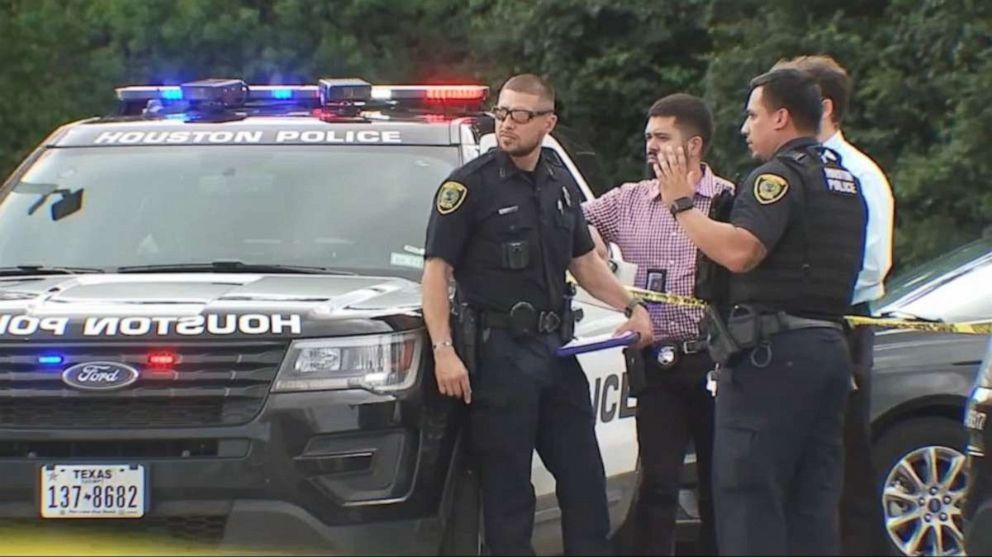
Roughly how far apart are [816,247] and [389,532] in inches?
58.1

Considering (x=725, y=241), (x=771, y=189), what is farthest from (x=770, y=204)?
(x=725, y=241)

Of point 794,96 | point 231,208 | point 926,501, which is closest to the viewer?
point 794,96

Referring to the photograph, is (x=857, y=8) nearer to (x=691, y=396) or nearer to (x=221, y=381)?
(x=691, y=396)

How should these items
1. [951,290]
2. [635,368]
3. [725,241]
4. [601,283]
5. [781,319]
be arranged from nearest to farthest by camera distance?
1. [725,241]
2. [781,319]
3. [601,283]
4. [635,368]
5. [951,290]

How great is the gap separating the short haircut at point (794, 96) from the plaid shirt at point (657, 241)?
0.84m

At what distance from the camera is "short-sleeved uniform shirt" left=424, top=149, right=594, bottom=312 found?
206 inches

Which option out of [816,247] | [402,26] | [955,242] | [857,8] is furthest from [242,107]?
[402,26]

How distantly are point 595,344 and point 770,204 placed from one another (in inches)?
37.0

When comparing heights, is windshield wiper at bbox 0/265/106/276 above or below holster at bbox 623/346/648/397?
above

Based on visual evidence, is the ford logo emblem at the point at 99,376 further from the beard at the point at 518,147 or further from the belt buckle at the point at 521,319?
the beard at the point at 518,147

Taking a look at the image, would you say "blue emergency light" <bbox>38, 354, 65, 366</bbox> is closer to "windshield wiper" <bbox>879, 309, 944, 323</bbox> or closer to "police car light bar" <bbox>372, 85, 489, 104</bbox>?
"police car light bar" <bbox>372, 85, 489, 104</bbox>

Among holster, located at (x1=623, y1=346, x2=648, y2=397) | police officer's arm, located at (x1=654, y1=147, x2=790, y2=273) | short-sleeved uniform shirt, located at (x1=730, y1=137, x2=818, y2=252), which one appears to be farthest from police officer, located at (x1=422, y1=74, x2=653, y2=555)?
short-sleeved uniform shirt, located at (x1=730, y1=137, x2=818, y2=252)

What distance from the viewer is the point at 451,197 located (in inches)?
207

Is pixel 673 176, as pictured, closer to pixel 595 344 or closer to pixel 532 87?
pixel 532 87
